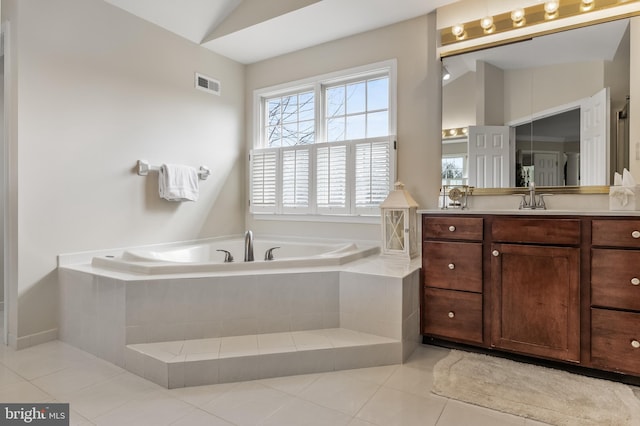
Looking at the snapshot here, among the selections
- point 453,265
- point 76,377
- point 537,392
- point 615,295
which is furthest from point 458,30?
point 76,377

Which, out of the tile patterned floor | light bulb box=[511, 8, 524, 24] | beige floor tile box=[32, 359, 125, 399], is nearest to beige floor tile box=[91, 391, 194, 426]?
the tile patterned floor

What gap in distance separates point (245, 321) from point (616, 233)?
2.13m

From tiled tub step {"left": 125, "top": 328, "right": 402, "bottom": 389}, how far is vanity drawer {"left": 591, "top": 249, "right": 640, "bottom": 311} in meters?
1.12

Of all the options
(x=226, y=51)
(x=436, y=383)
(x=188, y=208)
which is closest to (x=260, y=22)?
(x=226, y=51)

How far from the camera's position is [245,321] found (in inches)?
87.4

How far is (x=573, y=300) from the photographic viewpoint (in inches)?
77.5

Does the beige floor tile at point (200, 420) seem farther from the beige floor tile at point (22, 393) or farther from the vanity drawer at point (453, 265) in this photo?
the vanity drawer at point (453, 265)

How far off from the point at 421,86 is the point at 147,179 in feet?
8.05

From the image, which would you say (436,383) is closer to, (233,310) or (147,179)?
(233,310)

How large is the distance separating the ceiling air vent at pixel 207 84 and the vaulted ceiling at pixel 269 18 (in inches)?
11.9

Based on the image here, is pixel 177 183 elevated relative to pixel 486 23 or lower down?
lower down

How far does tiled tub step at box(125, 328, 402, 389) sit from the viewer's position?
1904 millimetres

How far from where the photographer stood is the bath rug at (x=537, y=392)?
5.35 feet

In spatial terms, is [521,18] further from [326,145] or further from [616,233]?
[326,145]
